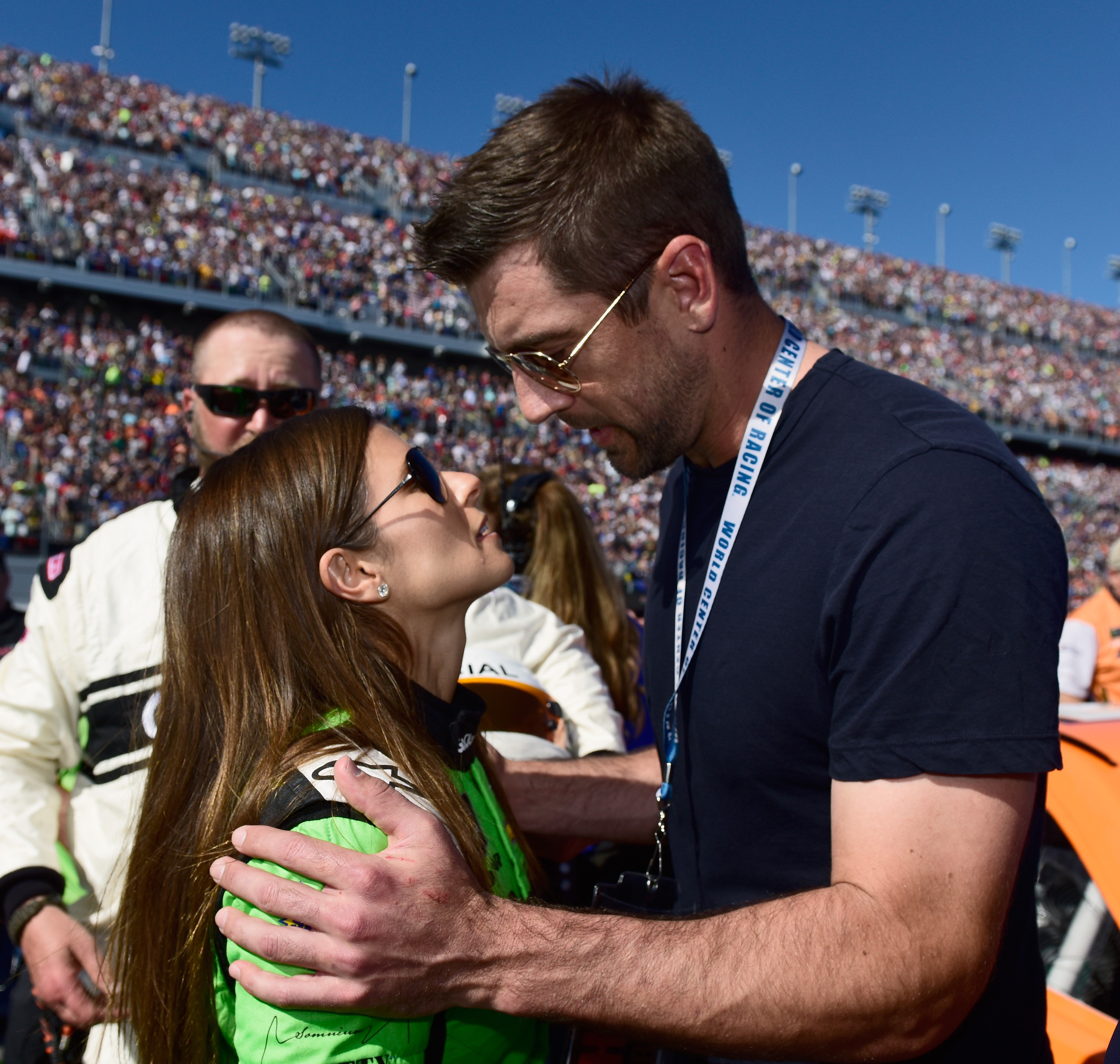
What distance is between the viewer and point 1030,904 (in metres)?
1.58

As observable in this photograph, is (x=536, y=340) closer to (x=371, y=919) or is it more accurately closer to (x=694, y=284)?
(x=694, y=284)

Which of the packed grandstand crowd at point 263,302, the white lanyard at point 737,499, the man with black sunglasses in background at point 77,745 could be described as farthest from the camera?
the packed grandstand crowd at point 263,302

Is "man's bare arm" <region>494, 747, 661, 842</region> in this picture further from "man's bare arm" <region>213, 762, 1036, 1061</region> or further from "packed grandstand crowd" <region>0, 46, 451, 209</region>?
"packed grandstand crowd" <region>0, 46, 451, 209</region>

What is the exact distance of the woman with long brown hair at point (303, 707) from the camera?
144cm

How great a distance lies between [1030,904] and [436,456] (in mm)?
19602

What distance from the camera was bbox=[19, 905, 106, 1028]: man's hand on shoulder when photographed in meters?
2.08

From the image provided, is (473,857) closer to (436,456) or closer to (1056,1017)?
(1056,1017)

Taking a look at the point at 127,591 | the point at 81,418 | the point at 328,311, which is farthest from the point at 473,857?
the point at 328,311

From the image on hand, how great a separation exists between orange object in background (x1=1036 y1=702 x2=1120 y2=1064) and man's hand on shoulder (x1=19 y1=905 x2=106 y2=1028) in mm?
2064

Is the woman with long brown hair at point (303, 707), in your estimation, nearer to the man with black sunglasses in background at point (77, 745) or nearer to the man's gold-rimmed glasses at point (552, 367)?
the man's gold-rimmed glasses at point (552, 367)

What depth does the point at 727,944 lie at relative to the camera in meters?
1.29

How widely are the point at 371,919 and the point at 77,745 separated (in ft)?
5.31

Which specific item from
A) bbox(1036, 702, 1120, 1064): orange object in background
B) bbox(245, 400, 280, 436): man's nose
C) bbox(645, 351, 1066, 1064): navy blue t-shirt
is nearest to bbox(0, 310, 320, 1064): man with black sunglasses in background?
bbox(245, 400, 280, 436): man's nose

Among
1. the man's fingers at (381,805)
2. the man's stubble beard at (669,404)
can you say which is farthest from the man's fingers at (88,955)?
the man's stubble beard at (669,404)
